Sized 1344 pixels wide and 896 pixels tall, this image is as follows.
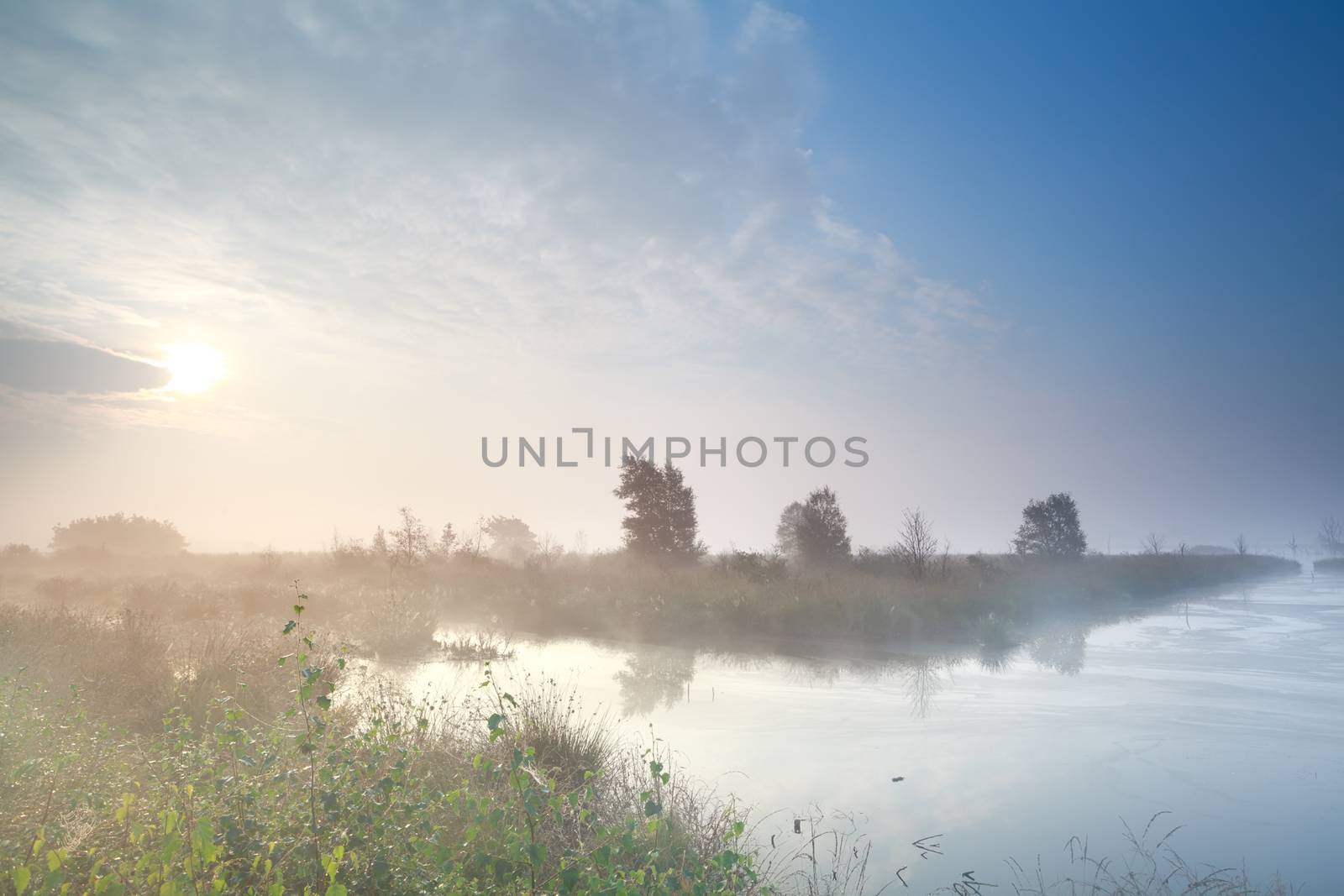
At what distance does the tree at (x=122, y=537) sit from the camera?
37.8 metres

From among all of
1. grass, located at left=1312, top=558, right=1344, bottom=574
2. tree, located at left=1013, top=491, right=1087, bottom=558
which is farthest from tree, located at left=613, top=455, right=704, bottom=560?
grass, located at left=1312, top=558, right=1344, bottom=574

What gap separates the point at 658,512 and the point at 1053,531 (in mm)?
23136

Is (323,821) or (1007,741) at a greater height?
(323,821)

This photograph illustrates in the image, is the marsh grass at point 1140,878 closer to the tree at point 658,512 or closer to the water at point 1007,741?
the water at point 1007,741

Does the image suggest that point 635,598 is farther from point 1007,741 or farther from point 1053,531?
point 1053,531

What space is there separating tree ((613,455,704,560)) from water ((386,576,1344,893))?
56.0 ft

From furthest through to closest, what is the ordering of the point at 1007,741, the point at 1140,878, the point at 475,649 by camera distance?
the point at 475,649, the point at 1007,741, the point at 1140,878

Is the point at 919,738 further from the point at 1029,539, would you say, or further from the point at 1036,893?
the point at 1029,539

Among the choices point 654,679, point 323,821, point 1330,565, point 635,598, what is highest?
point 323,821

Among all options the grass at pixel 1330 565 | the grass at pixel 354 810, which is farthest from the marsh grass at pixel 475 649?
the grass at pixel 1330 565

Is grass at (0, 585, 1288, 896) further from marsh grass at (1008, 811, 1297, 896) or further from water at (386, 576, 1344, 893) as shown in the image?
water at (386, 576, 1344, 893)

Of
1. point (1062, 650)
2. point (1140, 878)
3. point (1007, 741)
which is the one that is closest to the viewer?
point (1140, 878)

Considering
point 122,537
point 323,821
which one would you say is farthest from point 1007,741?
point 122,537

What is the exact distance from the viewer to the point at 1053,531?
39.9 m
